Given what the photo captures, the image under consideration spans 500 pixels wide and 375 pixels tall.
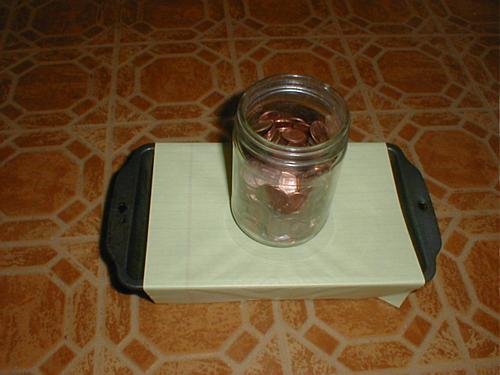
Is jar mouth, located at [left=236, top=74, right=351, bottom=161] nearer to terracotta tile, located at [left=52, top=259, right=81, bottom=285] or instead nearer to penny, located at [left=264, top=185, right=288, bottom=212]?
penny, located at [left=264, top=185, right=288, bottom=212]

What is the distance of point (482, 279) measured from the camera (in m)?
0.60

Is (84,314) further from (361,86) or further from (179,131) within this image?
(361,86)

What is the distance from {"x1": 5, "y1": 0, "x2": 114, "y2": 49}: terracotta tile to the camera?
0.88 metres

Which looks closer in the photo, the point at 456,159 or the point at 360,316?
the point at 360,316

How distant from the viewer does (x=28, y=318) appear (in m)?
0.55

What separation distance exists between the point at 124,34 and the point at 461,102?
69 cm

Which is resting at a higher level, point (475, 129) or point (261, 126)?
point (261, 126)

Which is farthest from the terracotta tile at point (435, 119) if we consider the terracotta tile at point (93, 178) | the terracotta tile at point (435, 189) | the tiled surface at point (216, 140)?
the terracotta tile at point (93, 178)

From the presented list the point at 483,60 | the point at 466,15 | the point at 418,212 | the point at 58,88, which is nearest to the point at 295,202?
the point at 418,212

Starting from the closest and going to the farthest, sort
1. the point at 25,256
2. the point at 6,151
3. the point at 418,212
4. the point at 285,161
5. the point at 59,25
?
the point at 285,161 < the point at 418,212 < the point at 25,256 < the point at 6,151 < the point at 59,25

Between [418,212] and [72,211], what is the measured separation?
480 millimetres

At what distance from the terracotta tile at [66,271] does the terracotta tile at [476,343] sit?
1.69 feet

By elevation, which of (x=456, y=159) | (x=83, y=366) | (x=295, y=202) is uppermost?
(x=295, y=202)

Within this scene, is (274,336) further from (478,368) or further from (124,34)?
(124,34)
